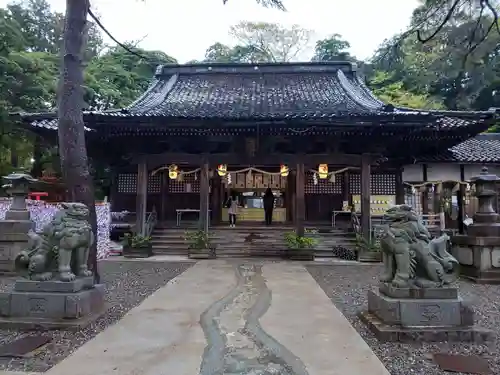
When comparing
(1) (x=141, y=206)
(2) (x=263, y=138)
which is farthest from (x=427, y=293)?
(1) (x=141, y=206)

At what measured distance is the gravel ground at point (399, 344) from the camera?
11.8 feet

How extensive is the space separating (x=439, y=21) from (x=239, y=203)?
13.3m

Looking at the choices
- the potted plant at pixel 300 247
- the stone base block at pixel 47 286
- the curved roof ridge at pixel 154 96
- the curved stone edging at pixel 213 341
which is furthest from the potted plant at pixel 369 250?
the stone base block at pixel 47 286

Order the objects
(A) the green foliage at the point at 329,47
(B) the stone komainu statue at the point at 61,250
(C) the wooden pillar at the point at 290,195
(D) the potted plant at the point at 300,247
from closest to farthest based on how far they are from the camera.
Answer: (B) the stone komainu statue at the point at 61,250, (D) the potted plant at the point at 300,247, (C) the wooden pillar at the point at 290,195, (A) the green foliage at the point at 329,47

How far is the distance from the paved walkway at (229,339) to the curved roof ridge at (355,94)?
8.34 m

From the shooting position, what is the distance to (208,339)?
13.7ft

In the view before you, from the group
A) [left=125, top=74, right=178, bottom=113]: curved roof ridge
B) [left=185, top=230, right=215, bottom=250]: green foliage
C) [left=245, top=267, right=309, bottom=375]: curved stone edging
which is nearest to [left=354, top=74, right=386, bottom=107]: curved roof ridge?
[left=125, top=74, right=178, bottom=113]: curved roof ridge

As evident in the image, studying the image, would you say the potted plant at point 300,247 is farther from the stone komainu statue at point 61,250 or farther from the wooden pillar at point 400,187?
the stone komainu statue at point 61,250

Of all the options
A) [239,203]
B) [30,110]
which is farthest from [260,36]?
[30,110]

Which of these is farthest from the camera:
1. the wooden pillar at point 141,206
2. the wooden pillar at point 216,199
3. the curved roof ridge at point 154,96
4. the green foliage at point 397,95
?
the green foliage at point 397,95

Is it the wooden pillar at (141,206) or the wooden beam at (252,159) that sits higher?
the wooden beam at (252,159)

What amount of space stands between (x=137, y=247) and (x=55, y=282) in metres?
7.41

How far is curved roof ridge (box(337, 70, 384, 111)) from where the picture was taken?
13.2 meters

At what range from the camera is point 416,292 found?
439 centimetres
